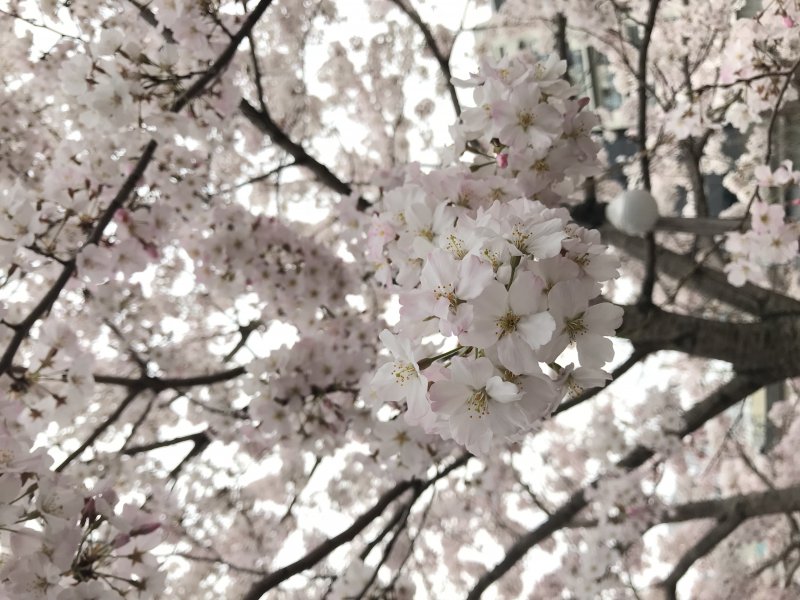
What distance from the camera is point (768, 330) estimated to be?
3027mm

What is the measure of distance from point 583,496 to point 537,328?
9.12 ft

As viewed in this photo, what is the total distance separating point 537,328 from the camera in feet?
2.83

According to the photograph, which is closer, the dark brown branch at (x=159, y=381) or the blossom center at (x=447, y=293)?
the blossom center at (x=447, y=293)

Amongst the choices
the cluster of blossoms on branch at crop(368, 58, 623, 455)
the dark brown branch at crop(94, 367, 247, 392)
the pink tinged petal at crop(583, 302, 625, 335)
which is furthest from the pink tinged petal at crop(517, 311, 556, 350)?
the dark brown branch at crop(94, 367, 247, 392)

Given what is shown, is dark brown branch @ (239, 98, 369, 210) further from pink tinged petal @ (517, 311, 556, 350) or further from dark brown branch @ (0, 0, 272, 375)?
pink tinged petal @ (517, 311, 556, 350)

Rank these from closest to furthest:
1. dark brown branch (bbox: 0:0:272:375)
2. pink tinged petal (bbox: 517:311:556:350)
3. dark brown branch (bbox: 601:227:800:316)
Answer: pink tinged petal (bbox: 517:311:556:350) < dark brown branch (bbox: 0:0:272:375) < dark brown branch (bbox: 601:227:800:316)

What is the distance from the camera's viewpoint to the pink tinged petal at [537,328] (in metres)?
0.86

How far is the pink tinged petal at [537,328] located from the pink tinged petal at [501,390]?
7 centimetres

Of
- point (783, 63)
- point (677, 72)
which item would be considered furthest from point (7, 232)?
point (677, 72)

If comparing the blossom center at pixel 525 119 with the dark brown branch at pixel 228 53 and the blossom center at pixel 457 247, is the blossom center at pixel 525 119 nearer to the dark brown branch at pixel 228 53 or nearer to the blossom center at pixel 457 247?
the blossom center at pixel 457 247

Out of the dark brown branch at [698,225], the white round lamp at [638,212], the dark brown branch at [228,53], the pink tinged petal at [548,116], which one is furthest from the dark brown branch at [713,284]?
the dark brown branch at [228,53]

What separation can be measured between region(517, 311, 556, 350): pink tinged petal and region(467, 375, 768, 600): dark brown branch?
2424 millimetres

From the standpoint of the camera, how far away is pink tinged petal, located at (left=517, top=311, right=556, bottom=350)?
0.86 m

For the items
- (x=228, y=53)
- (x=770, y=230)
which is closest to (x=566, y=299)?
(x=228, y=53)
